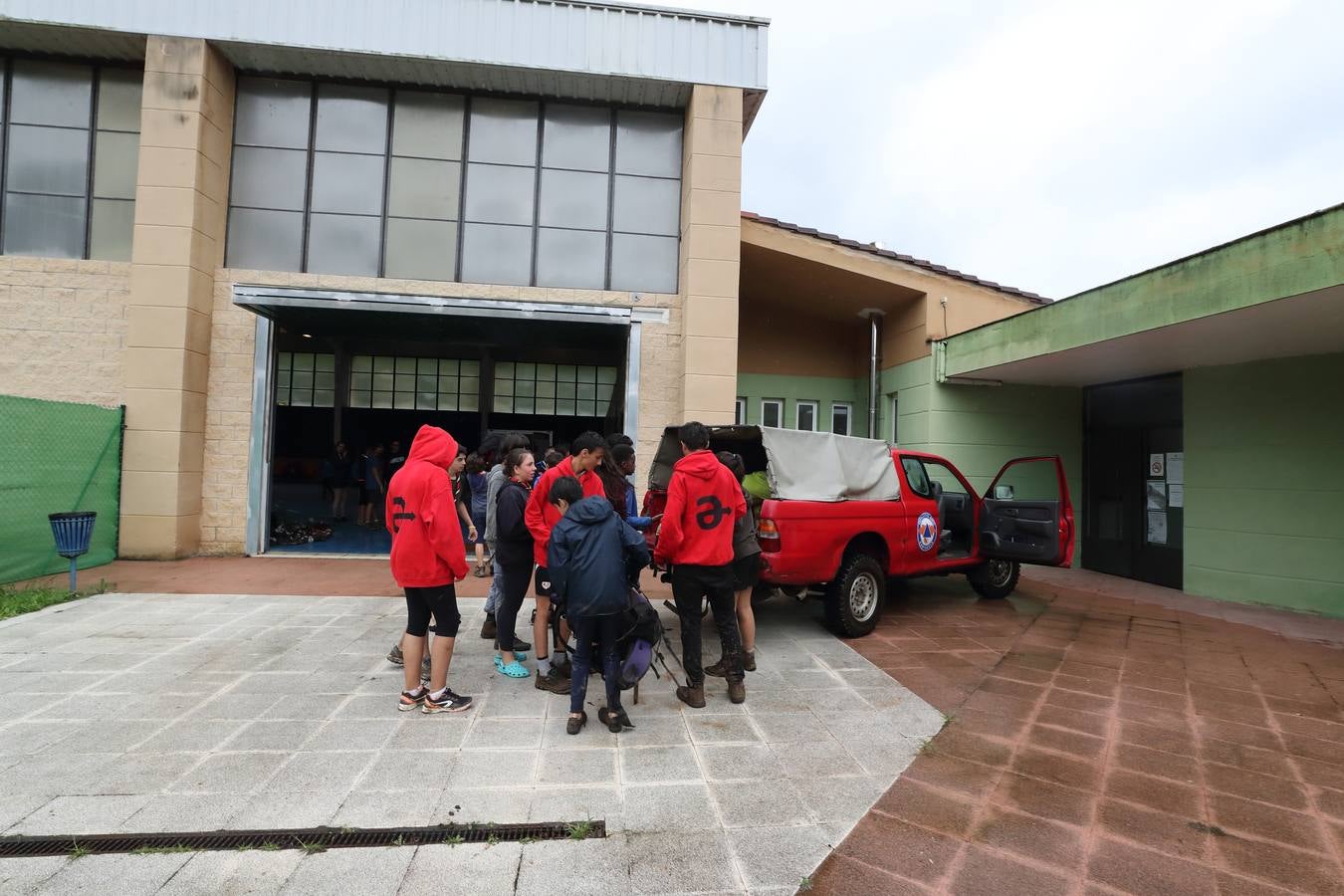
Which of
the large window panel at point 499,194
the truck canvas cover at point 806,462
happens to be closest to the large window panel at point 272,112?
the large window panel at point 499,194

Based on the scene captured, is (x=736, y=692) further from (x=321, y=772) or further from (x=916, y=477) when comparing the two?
(x=916, y=477)

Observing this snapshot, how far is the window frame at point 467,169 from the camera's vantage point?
9445 mm

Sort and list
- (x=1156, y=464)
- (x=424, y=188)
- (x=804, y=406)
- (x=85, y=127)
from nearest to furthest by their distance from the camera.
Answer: (x=85, y=127) < (x=1156, y=464) < (x=424, y=188) < (x=804, y=406)

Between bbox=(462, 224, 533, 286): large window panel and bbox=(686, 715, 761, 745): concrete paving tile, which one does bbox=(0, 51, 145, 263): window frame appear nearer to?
bbox=(462, 224, 533, 286): large window panel

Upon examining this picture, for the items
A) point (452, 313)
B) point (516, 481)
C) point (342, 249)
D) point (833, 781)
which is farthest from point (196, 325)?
point (833, 781)

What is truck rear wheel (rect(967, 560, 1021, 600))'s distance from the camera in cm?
741

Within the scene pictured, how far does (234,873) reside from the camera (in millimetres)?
2402

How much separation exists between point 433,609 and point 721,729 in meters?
1.98

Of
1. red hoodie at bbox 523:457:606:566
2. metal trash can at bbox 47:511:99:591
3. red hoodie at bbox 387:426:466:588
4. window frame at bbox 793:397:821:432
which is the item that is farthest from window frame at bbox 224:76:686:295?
red hoodie at bbox 387:426:466:588

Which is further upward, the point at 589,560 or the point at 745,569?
the point at 589,560

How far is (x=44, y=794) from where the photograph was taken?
9.50 feet

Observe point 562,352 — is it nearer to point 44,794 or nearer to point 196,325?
point 196,325

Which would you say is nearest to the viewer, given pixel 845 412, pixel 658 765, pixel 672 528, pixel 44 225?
pixel 658 765

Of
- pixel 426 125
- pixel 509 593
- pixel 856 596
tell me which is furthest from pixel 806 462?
pixel 426 125
